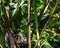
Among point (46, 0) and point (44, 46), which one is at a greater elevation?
point (46, 0)

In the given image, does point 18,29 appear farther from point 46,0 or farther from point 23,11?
point 46,0

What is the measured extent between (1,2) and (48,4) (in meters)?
0.23

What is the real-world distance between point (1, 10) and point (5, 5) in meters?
0.05

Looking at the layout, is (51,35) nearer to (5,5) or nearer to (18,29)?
(18,29)

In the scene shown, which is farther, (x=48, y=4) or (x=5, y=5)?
(x=5, y=5)

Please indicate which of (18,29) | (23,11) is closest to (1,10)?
(23,11)

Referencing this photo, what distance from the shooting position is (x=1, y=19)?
1134mm

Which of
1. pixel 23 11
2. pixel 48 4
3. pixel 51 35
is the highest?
pixel 48 4

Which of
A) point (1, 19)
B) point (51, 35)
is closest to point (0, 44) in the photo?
point (1, 19)

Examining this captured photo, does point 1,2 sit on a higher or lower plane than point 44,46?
higher

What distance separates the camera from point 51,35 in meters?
1.32

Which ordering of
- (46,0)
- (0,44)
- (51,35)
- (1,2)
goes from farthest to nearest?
(51,35)
(0,44)
(1,2)
(46,0)

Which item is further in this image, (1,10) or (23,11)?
(23,11)

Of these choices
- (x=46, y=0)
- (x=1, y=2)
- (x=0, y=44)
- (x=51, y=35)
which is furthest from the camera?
(x=51, y=35)
